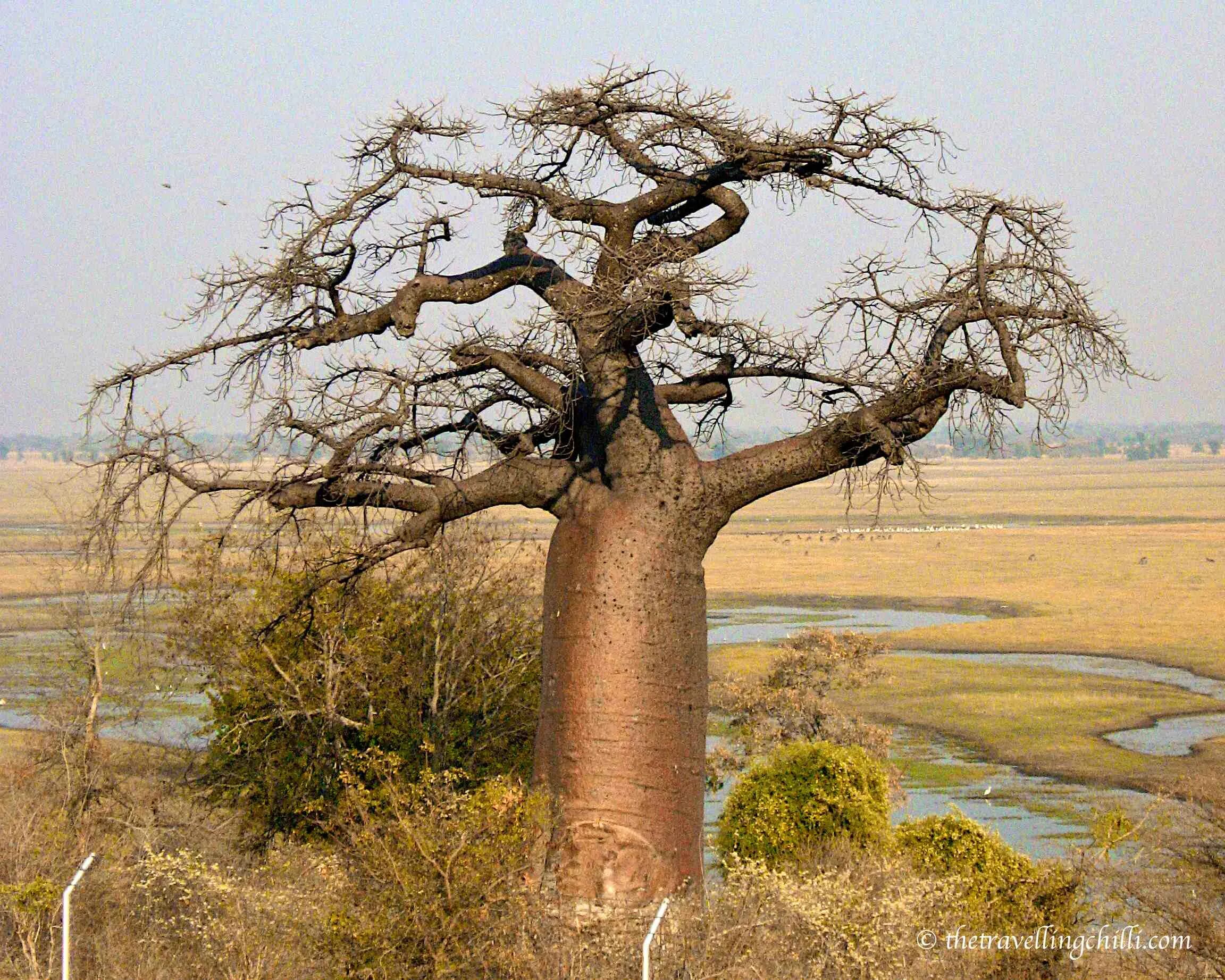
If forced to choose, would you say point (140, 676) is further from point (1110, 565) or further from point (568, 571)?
point (1110, 565)

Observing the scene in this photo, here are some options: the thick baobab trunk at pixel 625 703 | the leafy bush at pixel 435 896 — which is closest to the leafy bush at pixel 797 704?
the thick baobab trunk at pixel 625 703

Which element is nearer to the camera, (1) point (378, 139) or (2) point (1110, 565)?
(1) point (378, 139)

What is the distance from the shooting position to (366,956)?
636 centimetres

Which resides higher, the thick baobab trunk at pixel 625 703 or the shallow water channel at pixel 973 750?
the thick baobab trunk at pixel 625 703

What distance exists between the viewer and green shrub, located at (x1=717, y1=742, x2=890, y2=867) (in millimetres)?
12039

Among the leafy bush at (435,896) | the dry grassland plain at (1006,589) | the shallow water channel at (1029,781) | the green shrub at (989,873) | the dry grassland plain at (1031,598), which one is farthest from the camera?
the dry grassland plain at (1031,598)

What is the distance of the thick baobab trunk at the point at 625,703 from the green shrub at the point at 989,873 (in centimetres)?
282

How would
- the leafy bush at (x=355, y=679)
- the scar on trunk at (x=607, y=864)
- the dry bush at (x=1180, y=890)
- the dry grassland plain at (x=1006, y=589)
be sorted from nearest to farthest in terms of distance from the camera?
the scar on trunk at (x=607, y=864) → the dry bush at (x=1180, y=890) → the leafy bush at (x=355, y=679) → the dry grassland plain at (x=1006, y=589)

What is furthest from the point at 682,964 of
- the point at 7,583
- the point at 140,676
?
the point at 7,583

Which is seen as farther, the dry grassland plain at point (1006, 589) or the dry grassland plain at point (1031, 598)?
the dry grassland plain at point (1031, 598)

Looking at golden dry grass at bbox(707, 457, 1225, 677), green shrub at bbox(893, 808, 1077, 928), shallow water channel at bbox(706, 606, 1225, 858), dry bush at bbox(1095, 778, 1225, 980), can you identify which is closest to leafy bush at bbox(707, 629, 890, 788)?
shallow water channel at bbox(706, 606, 1225, 858)

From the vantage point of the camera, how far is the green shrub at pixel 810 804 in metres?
12.0

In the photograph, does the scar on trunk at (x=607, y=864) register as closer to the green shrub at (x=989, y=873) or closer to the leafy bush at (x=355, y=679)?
the green shrub at (x=989, y=873)

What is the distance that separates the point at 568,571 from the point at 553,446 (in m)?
0.85
